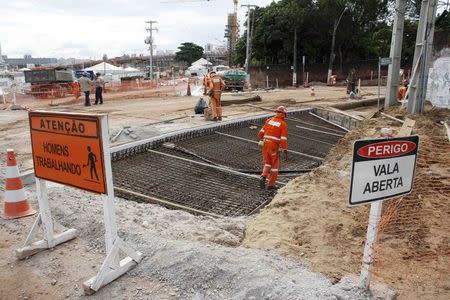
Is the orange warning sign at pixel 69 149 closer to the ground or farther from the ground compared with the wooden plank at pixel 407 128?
farther from the ground

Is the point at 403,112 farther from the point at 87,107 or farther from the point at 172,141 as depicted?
the point at 87,107

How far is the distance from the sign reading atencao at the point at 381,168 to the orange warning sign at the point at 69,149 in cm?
218

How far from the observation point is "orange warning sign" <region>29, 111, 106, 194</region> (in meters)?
3.54

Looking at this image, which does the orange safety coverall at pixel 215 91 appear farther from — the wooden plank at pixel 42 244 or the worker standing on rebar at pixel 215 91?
the wooden plank at pixel 42 244

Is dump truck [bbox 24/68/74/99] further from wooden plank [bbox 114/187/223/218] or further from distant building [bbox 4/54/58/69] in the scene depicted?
distant building [bbox 4/54/58/69]

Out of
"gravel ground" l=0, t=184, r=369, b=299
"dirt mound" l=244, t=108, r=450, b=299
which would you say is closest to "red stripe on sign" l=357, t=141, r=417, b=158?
"gravel ground" l=0, t=184, r=369, b=299

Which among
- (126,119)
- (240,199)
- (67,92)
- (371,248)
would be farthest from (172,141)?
(67,92)

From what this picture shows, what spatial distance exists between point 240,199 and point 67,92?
23.4 meters

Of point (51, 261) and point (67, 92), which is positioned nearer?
point (51, 261)

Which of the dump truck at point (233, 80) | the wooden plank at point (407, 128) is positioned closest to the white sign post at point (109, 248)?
the wooden plank at point (407, 128)

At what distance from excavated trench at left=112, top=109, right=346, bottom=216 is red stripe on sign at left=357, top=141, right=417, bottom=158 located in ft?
12.1

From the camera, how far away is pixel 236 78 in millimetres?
29562

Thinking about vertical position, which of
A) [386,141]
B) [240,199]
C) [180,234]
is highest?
[386,141]

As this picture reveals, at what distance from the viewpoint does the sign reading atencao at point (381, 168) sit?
9.64 ft
